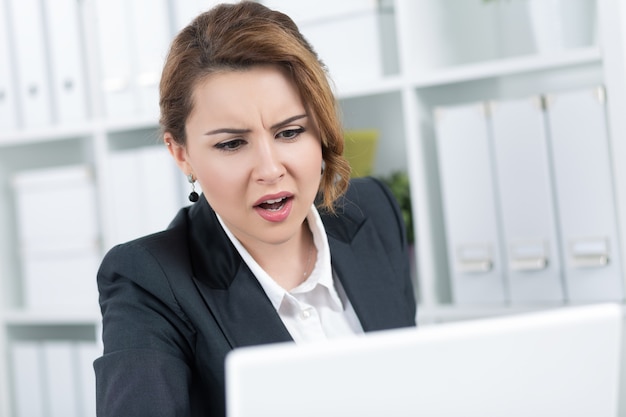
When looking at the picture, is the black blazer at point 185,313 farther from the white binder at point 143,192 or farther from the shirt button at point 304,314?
the white binder at point 143,192

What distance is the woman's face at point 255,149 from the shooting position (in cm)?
124

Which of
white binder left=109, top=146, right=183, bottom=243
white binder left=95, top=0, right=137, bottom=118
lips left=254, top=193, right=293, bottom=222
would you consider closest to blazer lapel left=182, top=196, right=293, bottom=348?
lips left=254, top=193, right=293, bottom=222

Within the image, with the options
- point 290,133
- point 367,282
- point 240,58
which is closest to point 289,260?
point 367,282

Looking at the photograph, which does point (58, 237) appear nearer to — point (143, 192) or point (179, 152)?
point (143, 192)

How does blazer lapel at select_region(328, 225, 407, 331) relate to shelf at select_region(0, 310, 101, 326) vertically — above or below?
above

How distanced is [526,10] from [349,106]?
0.55 meters

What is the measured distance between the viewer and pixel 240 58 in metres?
1.25

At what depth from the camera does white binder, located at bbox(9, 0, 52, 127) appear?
2.37 m

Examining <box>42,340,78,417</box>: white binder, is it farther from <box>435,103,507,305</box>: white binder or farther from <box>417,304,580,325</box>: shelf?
<box>435,103,507,305</box>: white binder

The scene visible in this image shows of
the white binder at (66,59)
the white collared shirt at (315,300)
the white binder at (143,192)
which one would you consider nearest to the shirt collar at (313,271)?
the white collared shirt at (315,300)

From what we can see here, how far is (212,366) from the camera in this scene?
1.26 m

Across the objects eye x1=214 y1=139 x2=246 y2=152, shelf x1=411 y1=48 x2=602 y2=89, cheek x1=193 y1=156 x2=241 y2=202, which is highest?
shelf x1=411 y1=48 x2=602 y2=89

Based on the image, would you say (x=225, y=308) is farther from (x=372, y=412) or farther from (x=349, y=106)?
(x=349, y=106)

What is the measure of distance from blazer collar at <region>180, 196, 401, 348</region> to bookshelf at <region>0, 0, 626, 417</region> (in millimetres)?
479
